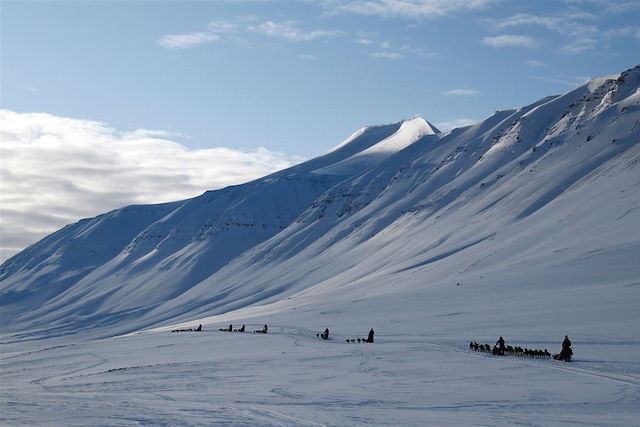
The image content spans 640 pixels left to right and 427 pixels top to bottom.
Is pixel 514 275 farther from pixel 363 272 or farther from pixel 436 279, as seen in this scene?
pixel 363 272

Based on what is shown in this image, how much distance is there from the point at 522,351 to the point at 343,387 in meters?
11.1

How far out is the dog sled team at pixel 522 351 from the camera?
3066cm

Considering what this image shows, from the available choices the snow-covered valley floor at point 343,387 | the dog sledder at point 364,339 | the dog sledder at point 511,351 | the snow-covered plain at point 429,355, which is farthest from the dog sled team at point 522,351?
the dog sledder at point 364,339

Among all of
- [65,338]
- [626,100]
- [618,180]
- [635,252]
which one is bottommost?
[65,338]

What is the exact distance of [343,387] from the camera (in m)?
25.9

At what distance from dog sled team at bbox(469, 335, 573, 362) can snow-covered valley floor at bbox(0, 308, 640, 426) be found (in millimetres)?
663

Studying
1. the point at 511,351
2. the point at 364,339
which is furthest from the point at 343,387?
the point at 364,339

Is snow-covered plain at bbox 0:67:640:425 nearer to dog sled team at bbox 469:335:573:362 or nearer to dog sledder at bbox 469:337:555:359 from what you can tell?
dog sled team at bbox 469:335:573:362

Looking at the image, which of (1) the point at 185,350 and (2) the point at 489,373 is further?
(1) the point at 185,350

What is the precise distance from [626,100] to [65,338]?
13226 cm

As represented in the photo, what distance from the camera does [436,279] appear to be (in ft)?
315

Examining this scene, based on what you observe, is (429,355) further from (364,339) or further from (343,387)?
(364,339)

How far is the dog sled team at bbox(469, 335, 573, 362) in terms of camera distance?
3066cm

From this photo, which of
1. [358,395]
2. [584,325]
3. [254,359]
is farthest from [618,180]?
[358,395]
